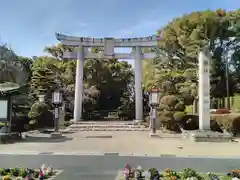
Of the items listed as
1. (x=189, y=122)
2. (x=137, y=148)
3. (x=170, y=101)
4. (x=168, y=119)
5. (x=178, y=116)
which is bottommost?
(x=137, y=148)

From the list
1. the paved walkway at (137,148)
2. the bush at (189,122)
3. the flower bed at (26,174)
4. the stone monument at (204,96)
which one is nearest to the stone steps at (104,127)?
the bush at (189,122)

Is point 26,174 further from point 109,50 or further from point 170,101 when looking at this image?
point 109,50

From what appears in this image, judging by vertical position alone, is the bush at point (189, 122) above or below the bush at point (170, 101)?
below

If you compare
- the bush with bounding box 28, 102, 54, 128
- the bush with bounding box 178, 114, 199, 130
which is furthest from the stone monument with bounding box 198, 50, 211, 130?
the bush with bounding box 28, 102, 54, 128

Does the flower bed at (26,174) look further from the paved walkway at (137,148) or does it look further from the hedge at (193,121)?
the hedge at (193,121)

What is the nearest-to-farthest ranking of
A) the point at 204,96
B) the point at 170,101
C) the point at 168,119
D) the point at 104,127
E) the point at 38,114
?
1. the point at 204,96
2. the point at 168,119
3. the point at 170,101
4. the point at 38,114
5. the point at 104,127

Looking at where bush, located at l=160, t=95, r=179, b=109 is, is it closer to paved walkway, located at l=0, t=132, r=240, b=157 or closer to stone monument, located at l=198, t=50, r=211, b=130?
stone monument, located at l=198, t=50, r=211, b=130

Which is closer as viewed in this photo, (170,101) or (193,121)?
(193,121)

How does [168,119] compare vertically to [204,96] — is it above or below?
below

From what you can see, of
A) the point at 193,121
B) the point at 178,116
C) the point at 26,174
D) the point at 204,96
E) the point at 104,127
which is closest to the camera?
the point at 26,174

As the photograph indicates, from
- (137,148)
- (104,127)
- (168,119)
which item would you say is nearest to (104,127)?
(104,127)

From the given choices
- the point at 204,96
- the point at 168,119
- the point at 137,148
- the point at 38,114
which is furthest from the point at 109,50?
the point at 137,148

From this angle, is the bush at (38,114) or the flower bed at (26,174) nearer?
the flower bed at (26,174)

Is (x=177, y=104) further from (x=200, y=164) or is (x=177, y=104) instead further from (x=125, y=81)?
(x=125, y=81)
